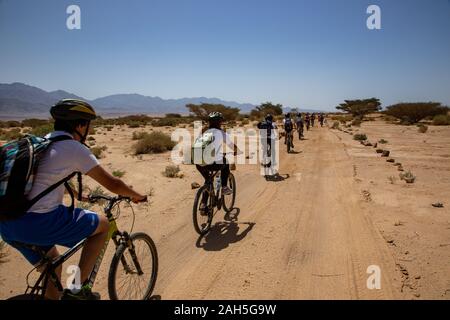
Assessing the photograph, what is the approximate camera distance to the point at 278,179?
10.7m

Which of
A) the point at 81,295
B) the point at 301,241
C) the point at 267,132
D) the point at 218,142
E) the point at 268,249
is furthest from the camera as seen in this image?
the point at 267,132

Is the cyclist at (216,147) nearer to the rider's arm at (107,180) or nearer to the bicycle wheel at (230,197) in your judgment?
the bicycle wheel at (230,197)

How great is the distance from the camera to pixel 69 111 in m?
2.76

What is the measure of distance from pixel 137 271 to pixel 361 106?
8663cm

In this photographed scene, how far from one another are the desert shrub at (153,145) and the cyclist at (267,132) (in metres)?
6.64

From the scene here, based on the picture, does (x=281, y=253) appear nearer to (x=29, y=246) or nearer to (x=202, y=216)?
(x=202, y=216)

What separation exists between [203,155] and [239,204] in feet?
8.42

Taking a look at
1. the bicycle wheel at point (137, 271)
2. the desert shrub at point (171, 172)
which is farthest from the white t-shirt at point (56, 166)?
the desert shrub at point (171, 172)

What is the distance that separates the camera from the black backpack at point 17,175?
7.53ft

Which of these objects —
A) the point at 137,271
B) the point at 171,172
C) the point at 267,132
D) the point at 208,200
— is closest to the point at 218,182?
the point at 208,200

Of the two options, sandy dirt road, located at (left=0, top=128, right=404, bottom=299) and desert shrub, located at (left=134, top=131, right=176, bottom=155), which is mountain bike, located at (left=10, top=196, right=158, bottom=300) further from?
desert shrub, located at (left=134, top=131, right=176, bottom=155)
